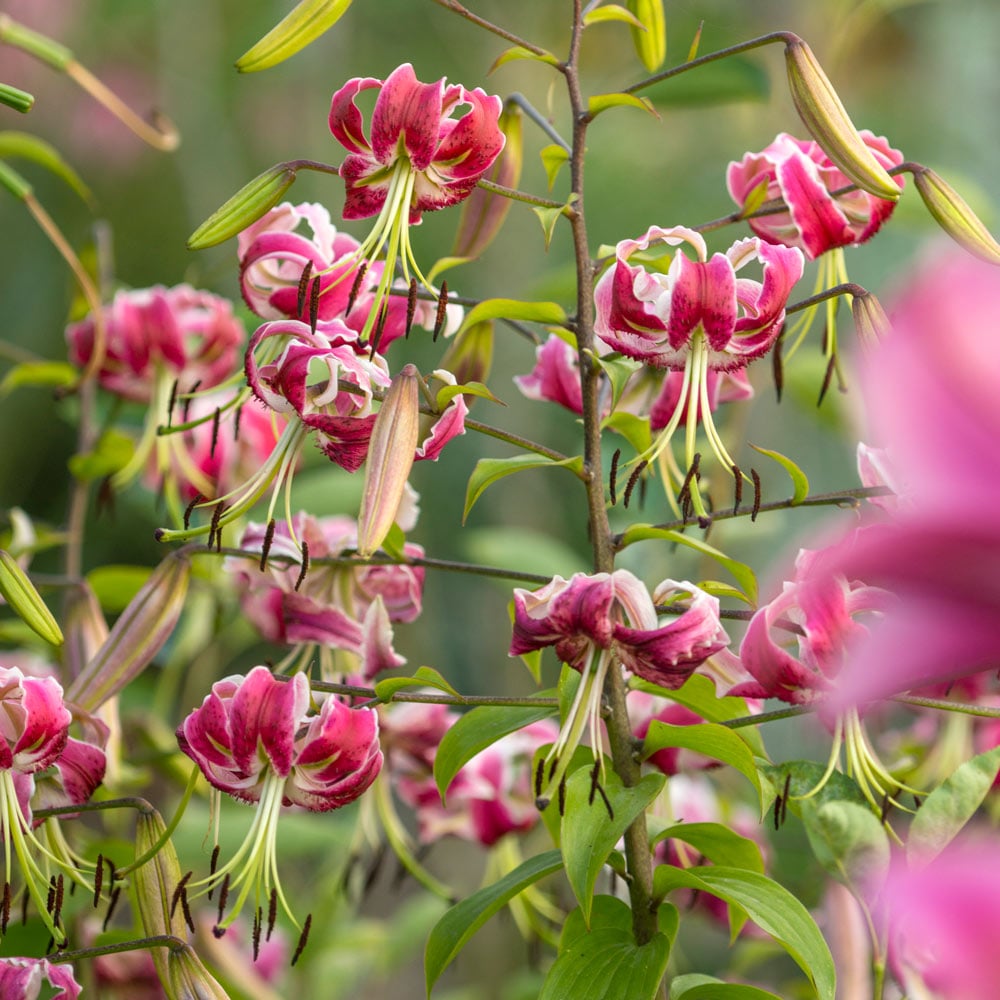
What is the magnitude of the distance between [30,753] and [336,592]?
130 mm

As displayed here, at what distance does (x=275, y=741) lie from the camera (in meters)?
0.40

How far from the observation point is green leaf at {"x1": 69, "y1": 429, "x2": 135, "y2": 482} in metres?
0.62

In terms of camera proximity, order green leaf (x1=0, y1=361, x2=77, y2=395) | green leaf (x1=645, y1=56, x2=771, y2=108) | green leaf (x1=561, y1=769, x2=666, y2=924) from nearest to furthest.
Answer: green leaf (x1=561, y1=769, x2=666, y2=924) < green leaf (x1=0, y1=361, x2=77, y2=395) < green leaf (x1=645, y1=56, x2=771, y2=108)

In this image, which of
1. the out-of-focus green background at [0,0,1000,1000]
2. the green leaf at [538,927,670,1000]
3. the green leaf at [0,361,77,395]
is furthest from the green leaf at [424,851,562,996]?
the out-of-focus green background at [0,0,1000,1000]

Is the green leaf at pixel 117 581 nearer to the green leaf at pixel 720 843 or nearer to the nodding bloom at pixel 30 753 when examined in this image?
the nodding bloom at pixel 30 753

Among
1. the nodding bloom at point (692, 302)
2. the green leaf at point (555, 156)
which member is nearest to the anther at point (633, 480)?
the nodding bloom at point (692, 302)

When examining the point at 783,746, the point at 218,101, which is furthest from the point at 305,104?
the point at 783,746

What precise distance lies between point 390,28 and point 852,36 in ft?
6.73

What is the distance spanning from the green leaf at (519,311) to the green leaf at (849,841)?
0.19 meters

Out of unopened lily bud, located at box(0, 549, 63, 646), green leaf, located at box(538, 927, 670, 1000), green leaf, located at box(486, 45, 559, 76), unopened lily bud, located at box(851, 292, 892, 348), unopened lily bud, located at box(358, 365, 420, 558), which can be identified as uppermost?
green leaf, located at box(486, 45, 559, 76)

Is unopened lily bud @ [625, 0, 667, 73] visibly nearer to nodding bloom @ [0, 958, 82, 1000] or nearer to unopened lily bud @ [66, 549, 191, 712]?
unopened lily bud @ [66, 549, 191, 712]

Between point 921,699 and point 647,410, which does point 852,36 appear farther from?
point 921,699

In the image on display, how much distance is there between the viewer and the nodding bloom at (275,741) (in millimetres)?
392

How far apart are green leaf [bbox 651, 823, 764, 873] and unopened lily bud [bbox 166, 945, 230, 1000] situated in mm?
152
